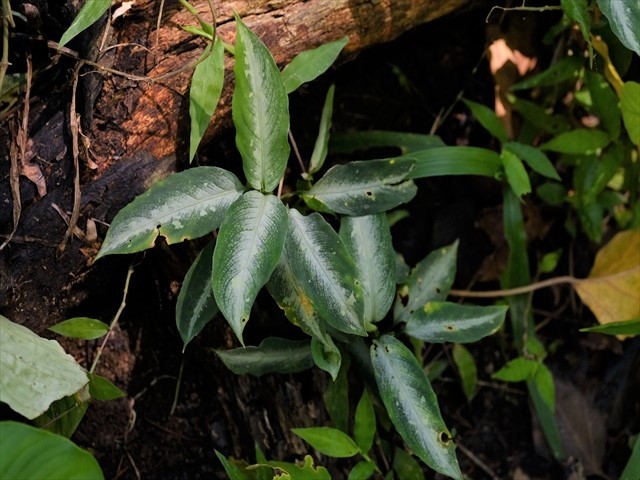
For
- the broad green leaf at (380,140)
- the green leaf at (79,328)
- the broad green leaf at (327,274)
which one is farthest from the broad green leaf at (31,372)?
the broad green leaf at (380,140)

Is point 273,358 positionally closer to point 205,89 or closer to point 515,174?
point 205,89

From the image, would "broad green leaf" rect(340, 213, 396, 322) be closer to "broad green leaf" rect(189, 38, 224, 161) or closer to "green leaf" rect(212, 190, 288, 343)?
"green leaf" rect(212, 190, 288, 343)

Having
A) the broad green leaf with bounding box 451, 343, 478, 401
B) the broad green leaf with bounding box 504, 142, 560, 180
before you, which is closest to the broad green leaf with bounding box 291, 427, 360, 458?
the broad green leaf with bounding box 451, 343, 478, 401

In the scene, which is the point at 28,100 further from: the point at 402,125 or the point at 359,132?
the point at 402,125

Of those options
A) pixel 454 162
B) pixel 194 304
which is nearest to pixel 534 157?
pixel 454 162

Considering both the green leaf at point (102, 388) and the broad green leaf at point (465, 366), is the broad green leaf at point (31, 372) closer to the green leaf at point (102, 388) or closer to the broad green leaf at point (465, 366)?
the green leaf at point (102, 388)

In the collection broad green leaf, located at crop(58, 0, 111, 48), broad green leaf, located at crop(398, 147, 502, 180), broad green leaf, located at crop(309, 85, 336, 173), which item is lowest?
broad green leaf, located at crop(398, 147, 502, 180)

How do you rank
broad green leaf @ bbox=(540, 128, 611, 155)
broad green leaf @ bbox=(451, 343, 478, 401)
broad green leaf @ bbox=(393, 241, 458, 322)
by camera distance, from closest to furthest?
broad green leaf @ bbox=(393, 241, 458, 322) < broad green leaf @ bbox=(540, 128, 611, 155) < broad green leaf @ bbox=(451, 343, 478, 401)

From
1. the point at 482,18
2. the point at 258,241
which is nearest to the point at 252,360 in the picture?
the point at 258,241
